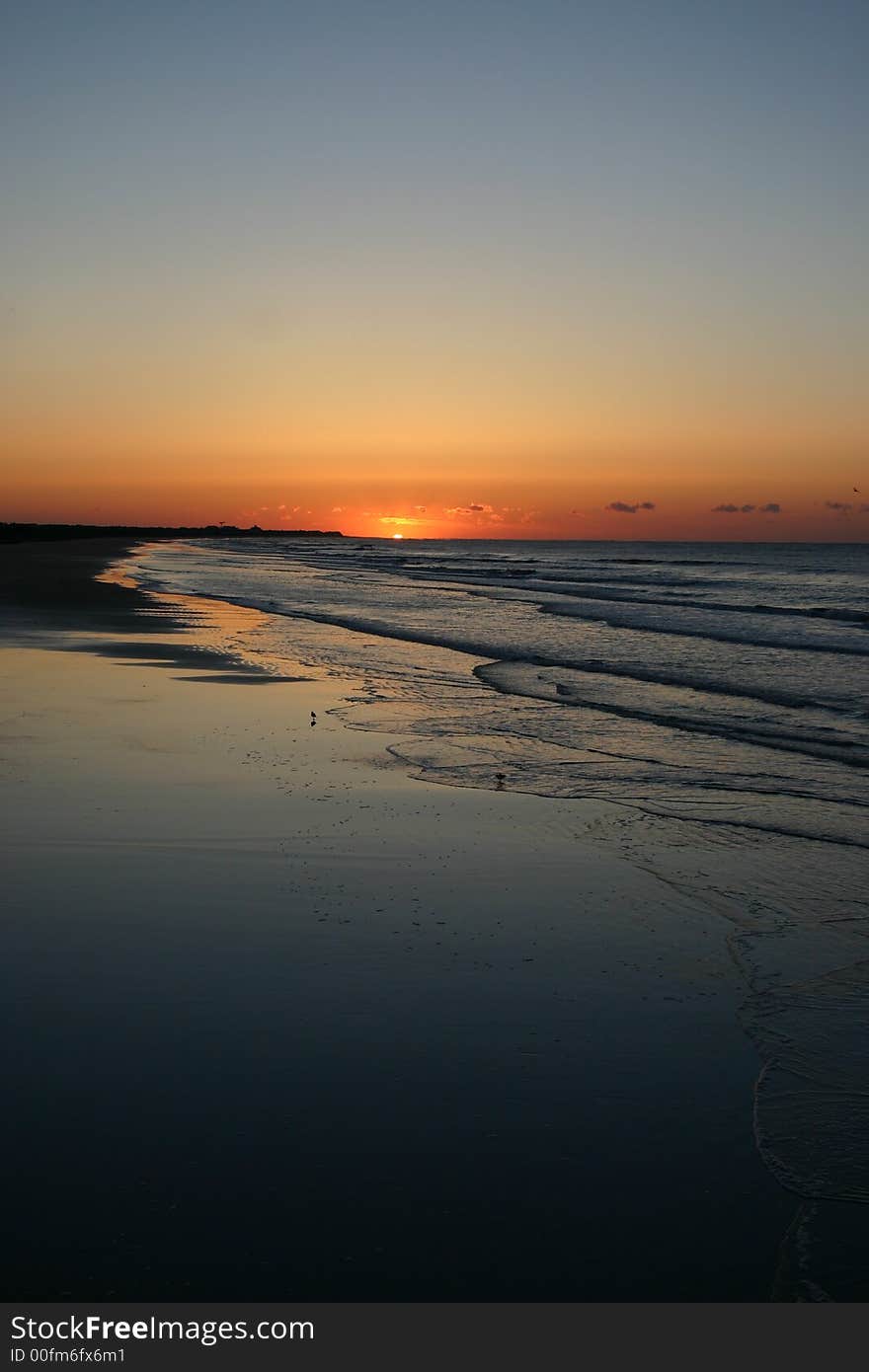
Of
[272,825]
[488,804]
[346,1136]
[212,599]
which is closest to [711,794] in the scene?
[488,804]

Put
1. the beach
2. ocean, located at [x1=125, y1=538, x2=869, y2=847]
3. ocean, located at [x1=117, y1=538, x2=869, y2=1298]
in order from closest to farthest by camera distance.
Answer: the beach → ocean, located at [x1=117, y1=538, x2=869, y2=1298] → ocean, located at [x1=125, y1=538, x2=869, y2=847]

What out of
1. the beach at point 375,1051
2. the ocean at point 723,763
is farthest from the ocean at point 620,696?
the beach at point 375,1051

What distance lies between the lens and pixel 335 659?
2247cm

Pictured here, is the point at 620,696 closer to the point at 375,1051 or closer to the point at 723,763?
the point at 723,763

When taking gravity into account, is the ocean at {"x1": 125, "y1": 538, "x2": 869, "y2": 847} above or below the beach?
above

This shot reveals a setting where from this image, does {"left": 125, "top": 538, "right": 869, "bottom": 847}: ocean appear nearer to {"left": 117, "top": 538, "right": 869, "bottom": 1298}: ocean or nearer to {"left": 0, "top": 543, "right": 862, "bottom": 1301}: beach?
{"left": 117, "top": 538, "right": 869, "bottom": 1298}: ocean

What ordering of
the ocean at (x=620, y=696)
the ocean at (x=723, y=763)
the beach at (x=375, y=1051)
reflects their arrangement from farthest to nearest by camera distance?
the ocean at (x=620, y=696)
the ocean at (x=723, y=763)
the beach at (x=375, y=1051)

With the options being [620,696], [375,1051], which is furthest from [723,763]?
[375,1051]

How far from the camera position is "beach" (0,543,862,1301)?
3.82 metres

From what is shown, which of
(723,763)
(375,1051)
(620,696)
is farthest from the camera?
(620,696)

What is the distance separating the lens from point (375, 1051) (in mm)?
5273

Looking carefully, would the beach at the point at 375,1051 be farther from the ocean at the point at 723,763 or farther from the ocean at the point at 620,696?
the ocean at the point at 620,696

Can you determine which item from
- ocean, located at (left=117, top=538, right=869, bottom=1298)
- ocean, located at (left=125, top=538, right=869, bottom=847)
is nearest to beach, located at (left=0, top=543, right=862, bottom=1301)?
ocean, located at (left=117, top=538, right=869, bottom=1298)

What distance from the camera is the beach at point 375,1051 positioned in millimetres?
3820
